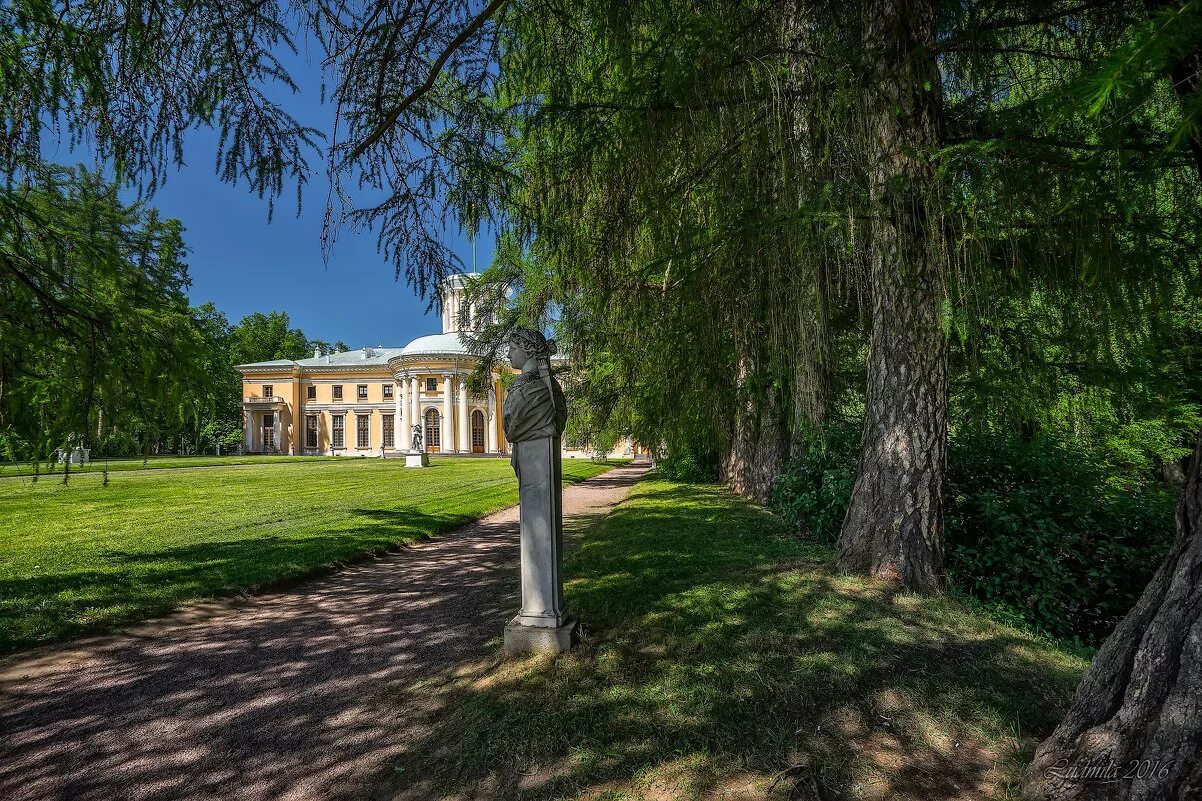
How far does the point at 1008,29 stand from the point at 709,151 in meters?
2.00

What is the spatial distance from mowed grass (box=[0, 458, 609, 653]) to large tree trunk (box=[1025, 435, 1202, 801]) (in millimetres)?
6371

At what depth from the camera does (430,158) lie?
144 inches

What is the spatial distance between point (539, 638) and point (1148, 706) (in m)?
2.78

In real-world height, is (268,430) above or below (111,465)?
above

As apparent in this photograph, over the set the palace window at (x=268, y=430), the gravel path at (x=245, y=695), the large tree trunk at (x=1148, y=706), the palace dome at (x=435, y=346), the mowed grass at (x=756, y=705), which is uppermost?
the palace dome at (x=435, y=346)

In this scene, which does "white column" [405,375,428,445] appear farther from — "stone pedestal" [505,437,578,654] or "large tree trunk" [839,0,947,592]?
"large tree trunk" [839,0,947,592]

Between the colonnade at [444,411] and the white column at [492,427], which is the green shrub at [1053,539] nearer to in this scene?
→ the colonnade at [444,411]

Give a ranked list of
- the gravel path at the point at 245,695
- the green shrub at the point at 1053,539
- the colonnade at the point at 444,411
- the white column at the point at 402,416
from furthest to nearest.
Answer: the white column at the point at 402,416, the colonnade at the point at 444,411, the green shrub at the point at 1053,539, the gravel path at the point at 245,695

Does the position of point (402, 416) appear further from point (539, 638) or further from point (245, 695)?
point (539, 638)

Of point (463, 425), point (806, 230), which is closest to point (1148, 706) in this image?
point (806, 230)

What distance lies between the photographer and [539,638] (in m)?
3.36

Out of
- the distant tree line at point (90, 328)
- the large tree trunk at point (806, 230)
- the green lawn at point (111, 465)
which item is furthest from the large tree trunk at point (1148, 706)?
the green lawn at point (111, 465)

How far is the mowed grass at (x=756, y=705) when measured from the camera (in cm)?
205

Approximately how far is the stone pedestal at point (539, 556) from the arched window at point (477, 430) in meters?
54.1
